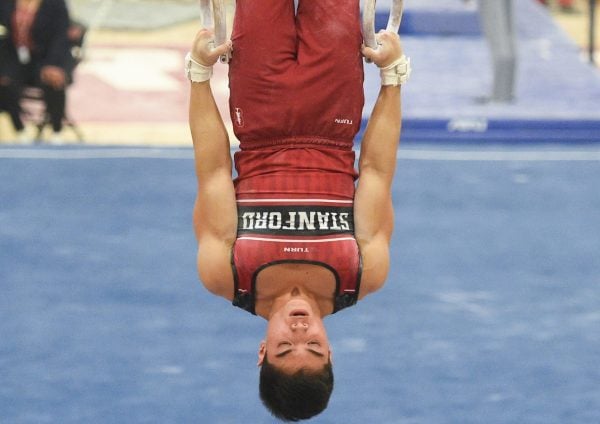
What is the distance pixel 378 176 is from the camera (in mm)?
4016

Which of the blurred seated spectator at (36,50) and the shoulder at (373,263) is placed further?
the blurred seated spectator at (36,50)

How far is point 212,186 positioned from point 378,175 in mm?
555

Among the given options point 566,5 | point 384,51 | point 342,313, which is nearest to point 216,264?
point 384,51

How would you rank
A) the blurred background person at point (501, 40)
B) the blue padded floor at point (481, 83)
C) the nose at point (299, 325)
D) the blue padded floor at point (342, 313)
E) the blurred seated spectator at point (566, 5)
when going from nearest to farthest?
the nose at point (299, 325) → the blue padded floor at point (342, 313) → the blurred background person at point (501, 40) → the blue padded floor at point (481, 83) → the blurred seated spectator at point (566, 5)

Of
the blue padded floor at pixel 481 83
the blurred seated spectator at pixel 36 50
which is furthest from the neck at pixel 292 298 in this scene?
the blurred seated spectator at pixel 36 50

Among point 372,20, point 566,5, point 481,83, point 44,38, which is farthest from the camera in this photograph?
point 566,5

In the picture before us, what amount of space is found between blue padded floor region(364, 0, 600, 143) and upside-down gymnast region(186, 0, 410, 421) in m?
4.25

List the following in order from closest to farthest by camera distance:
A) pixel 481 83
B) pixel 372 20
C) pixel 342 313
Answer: pixel 372 20 < pixel 342 313 < pixel 481 83

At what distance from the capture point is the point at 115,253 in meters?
6.54

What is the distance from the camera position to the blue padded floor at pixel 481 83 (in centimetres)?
851

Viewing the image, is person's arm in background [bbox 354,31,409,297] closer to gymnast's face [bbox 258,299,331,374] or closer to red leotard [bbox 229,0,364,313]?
red leotard [bbox 229,0,364,313]

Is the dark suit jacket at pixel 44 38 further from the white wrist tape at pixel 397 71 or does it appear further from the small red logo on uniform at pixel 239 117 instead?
the white wrist tape at pixel 397 71

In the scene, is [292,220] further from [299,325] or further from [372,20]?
[372,20]

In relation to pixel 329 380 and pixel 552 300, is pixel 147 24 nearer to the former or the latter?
pixel 552 300
